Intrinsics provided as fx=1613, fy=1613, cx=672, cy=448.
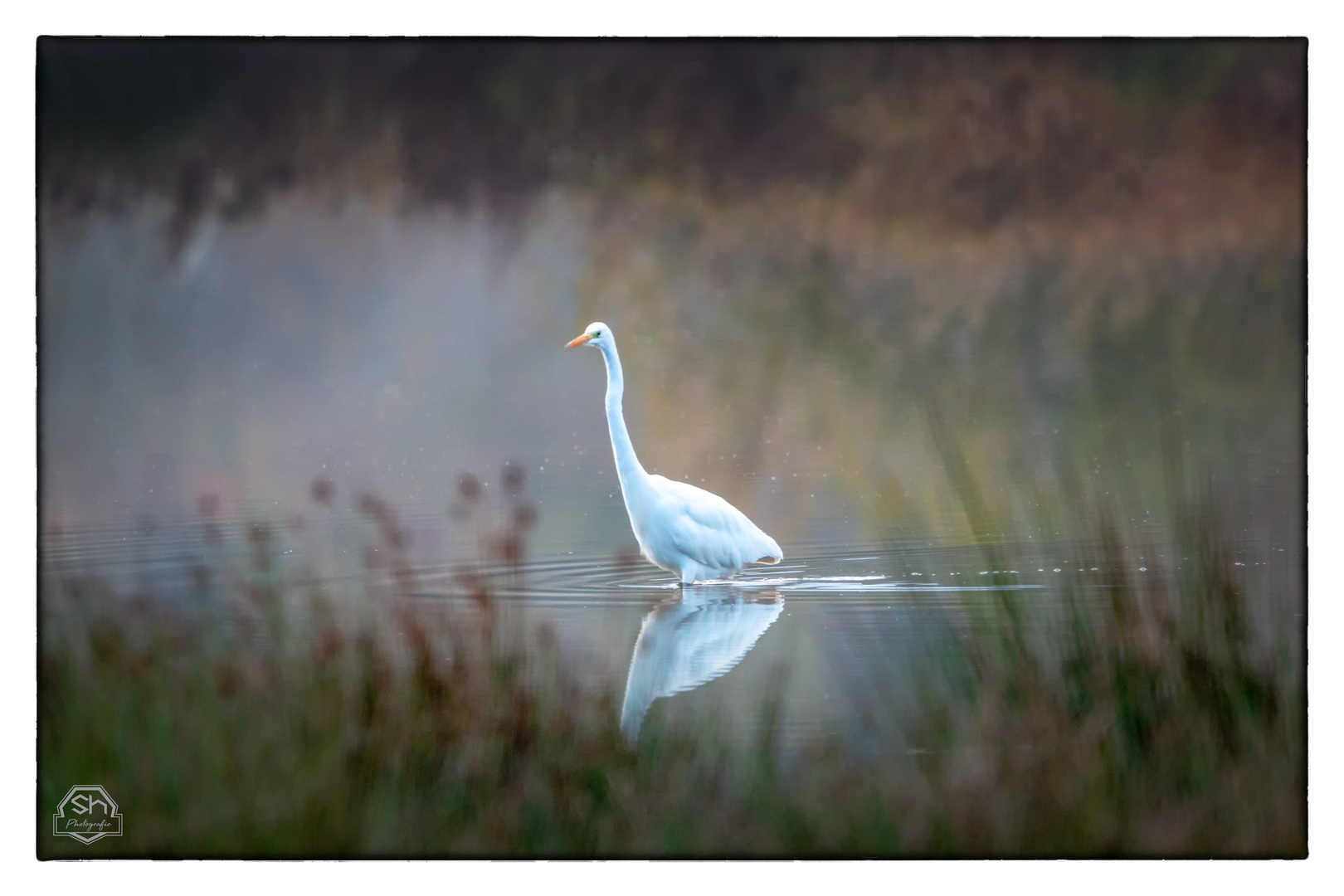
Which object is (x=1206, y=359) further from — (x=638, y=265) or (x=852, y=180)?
(x=638, y=265)

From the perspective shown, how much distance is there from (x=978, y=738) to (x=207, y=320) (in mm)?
2058

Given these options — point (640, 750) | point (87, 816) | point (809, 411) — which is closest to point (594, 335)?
point (809, 411)

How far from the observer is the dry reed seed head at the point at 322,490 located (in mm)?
3705

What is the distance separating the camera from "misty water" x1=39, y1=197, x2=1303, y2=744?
360cm

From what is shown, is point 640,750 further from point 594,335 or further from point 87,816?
point 594,335

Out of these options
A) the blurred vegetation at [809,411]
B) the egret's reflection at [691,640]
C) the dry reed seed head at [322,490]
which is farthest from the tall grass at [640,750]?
the dry reed seed head at [322,490]

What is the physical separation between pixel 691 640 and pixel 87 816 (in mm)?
1425

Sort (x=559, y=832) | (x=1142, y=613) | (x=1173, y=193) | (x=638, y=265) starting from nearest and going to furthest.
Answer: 1. (x=559, y=832)
2. (x=1142, y=613)
3. (x=1173, y=193)
4. (x=638, y=265)

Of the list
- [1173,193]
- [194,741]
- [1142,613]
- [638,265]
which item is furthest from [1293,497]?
[194,741]

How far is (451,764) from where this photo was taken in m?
3.22

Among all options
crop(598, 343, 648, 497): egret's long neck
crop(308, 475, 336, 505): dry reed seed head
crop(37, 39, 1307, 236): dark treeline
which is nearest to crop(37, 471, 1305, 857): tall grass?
crop(308, 475, 336, 505): dry reed seed head

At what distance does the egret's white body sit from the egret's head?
315 millimetres

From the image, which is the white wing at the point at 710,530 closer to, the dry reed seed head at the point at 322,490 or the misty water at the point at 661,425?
the misty water at the point at 661,425

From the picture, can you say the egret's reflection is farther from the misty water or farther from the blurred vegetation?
the blurred vegetation
